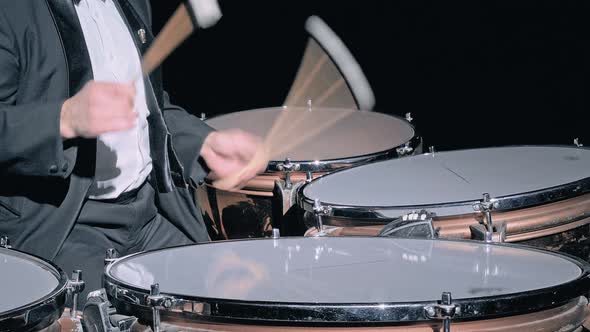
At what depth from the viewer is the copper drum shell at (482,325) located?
154cm

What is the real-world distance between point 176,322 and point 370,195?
0.71m

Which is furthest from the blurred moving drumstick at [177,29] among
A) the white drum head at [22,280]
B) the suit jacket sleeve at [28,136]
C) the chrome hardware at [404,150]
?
the chrome hardware at [404,150]

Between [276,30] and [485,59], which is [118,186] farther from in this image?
[485,59]

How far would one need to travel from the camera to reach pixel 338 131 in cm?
299

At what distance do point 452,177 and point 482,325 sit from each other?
859mm

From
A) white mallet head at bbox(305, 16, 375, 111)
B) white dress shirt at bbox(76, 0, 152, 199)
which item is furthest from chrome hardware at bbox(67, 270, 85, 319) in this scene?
white mallet head at bbox(305, 16, 375, 111)

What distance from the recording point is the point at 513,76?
145 inches

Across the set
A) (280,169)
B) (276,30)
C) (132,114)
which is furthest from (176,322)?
(276,30)

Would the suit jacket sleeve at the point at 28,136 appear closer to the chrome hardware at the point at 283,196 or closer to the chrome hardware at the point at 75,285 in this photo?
the chrome hardware at the point at 75,285

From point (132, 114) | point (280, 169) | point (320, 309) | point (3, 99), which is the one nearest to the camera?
point (320, 309)

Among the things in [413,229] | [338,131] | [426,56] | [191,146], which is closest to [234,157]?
[191,146]

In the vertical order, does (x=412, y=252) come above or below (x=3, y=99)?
below

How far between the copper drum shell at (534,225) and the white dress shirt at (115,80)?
318 mm

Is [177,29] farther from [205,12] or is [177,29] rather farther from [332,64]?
[332,64]
